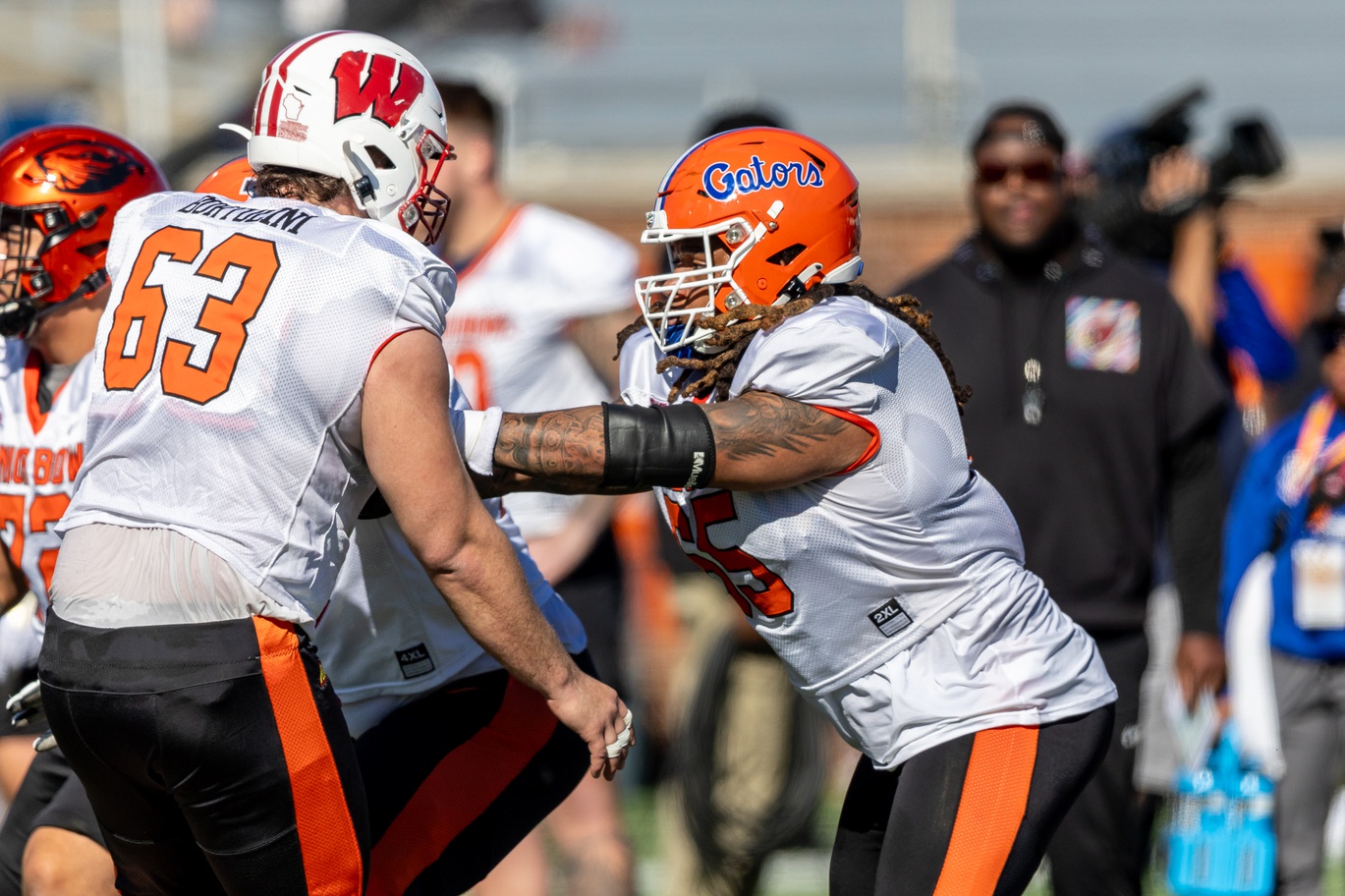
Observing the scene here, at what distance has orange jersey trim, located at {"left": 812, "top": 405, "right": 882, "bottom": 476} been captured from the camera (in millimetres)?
2838

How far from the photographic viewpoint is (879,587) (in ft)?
9.76

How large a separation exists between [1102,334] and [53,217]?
2.75m

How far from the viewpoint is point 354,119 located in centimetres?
282

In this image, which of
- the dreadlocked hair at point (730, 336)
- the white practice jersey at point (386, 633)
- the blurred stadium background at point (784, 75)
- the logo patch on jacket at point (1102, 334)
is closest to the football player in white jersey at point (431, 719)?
the white practice jersey at point (386, 633)

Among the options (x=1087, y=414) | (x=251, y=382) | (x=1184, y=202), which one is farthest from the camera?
(x=1184, y=202)

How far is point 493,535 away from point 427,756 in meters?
0.68

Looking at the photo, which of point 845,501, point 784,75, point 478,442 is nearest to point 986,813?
point 845,501

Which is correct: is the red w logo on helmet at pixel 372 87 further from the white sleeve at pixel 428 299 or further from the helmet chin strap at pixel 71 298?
the helmet chin strap at pixel 71 298

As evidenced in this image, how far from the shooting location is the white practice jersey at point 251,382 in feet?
8.50

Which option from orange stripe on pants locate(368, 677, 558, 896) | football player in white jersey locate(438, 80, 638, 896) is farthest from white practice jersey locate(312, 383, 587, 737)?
football player in white jersey locate(438, 80, 638, 896)

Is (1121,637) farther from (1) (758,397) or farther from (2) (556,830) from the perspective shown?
(1) (758,397)

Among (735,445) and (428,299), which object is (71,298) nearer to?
(428,299)

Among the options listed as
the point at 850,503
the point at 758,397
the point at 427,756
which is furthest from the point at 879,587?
the point at 427,756

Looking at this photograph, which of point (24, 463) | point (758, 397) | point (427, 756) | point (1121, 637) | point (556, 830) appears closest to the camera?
point (758, 397)
